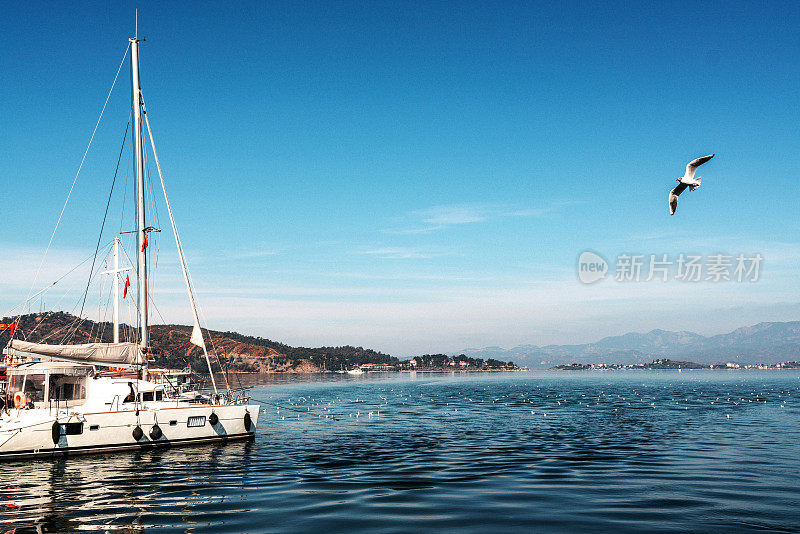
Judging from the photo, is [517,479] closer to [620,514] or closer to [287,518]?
[620,514]

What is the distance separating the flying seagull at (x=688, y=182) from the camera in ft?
80.0

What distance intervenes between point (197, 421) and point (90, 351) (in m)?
7.52

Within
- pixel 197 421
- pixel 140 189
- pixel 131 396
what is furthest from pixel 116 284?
pixel 197 421

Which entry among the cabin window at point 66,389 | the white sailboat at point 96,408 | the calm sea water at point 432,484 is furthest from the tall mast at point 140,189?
the calm sea water at point 432,484

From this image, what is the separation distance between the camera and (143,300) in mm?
38844

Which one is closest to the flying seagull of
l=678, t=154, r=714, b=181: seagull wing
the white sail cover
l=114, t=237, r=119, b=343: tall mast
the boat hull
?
l=678, t=154, r=714, b=181: seagull wing

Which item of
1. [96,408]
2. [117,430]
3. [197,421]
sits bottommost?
[117,430]

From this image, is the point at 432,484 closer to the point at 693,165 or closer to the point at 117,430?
the point at 693,165

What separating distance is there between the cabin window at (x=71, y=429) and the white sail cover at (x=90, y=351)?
3881 mm

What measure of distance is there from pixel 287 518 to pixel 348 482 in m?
6.32

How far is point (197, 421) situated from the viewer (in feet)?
A: 121

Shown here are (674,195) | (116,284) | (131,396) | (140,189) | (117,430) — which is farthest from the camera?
(116,284)

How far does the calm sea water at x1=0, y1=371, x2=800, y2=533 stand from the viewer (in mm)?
19688

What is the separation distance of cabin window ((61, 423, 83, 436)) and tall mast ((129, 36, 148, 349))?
647 centimetres
